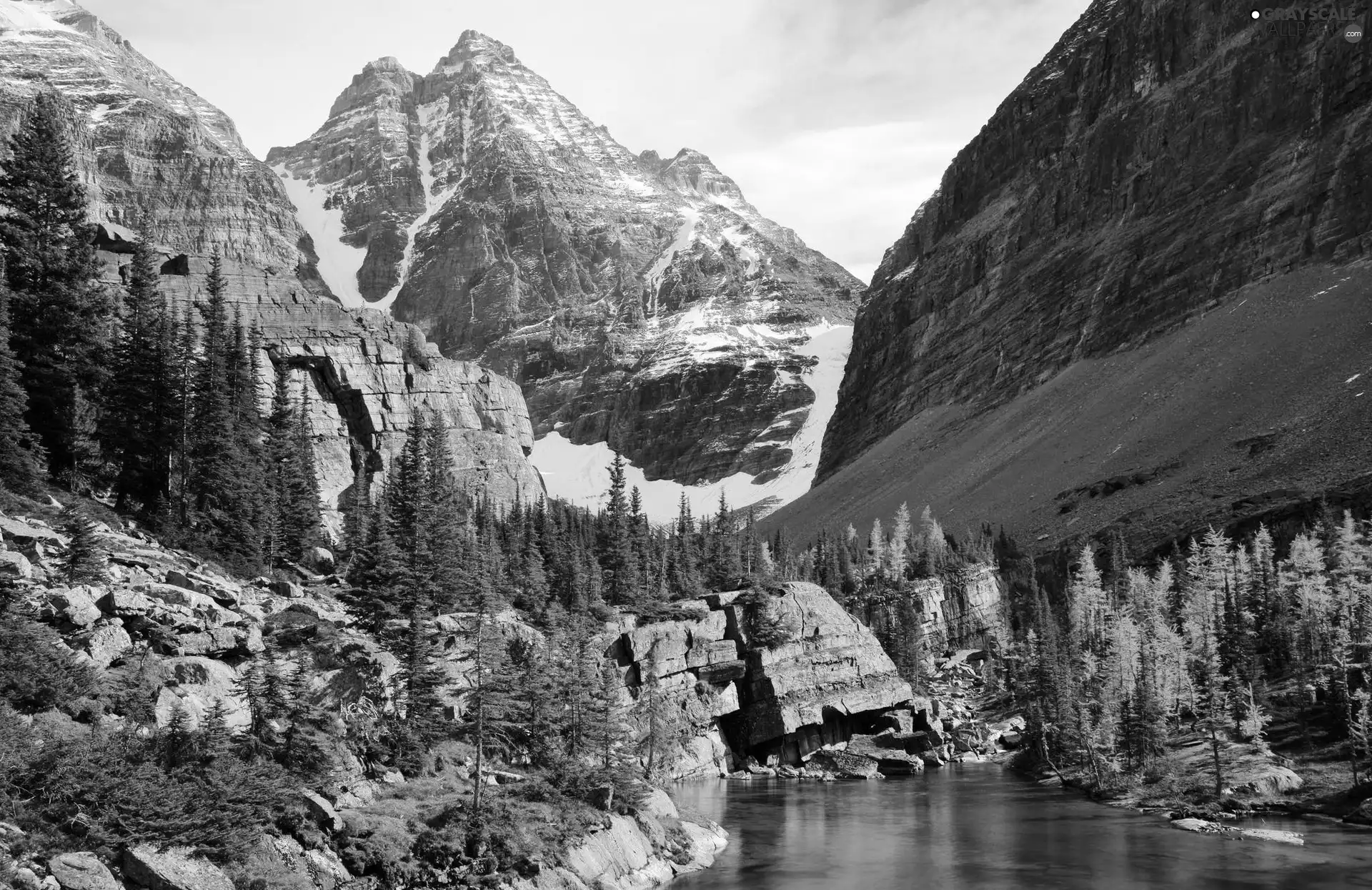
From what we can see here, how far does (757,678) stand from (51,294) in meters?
62.2

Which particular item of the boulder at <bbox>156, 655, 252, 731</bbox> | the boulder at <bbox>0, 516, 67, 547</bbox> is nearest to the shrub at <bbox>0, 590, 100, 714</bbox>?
the boulder at <bbox>156, 655, 252, 731</bbox>

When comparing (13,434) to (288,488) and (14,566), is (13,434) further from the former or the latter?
(288,488)

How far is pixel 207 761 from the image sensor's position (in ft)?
117

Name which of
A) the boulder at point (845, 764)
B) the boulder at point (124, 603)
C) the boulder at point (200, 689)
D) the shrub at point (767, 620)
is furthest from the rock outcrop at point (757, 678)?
the boulder at point (124, 603)

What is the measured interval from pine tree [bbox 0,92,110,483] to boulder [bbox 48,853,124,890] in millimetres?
30115

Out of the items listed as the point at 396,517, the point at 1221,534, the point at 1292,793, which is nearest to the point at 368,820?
the point at 396,517

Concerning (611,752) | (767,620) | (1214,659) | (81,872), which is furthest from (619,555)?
(81,872)

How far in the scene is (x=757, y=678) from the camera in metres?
96.8

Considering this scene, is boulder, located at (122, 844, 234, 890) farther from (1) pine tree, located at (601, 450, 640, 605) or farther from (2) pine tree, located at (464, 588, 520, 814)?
(1) pine tree, located at (601, 450, 640, 605)

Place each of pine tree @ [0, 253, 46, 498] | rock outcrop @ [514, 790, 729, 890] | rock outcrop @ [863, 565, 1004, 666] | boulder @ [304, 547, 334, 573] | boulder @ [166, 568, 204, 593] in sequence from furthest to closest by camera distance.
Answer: rock outcrop @ [863, 565, 1004, 666]
boulder @ [304, 547, 334, 573]
pine tree @ [0, 253, 46, 498]
boulder @ [166, 568, 204, 593]
rock outcrop @ [514, 790, 729, 890]

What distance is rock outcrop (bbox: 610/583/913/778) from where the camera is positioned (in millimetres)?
91062

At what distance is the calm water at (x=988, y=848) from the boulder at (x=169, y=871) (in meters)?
24.7

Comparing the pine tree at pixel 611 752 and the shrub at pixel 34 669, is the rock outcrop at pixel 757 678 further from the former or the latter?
the shrub at pixel 34 669

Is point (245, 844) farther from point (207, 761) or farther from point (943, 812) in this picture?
point (943, 812)
